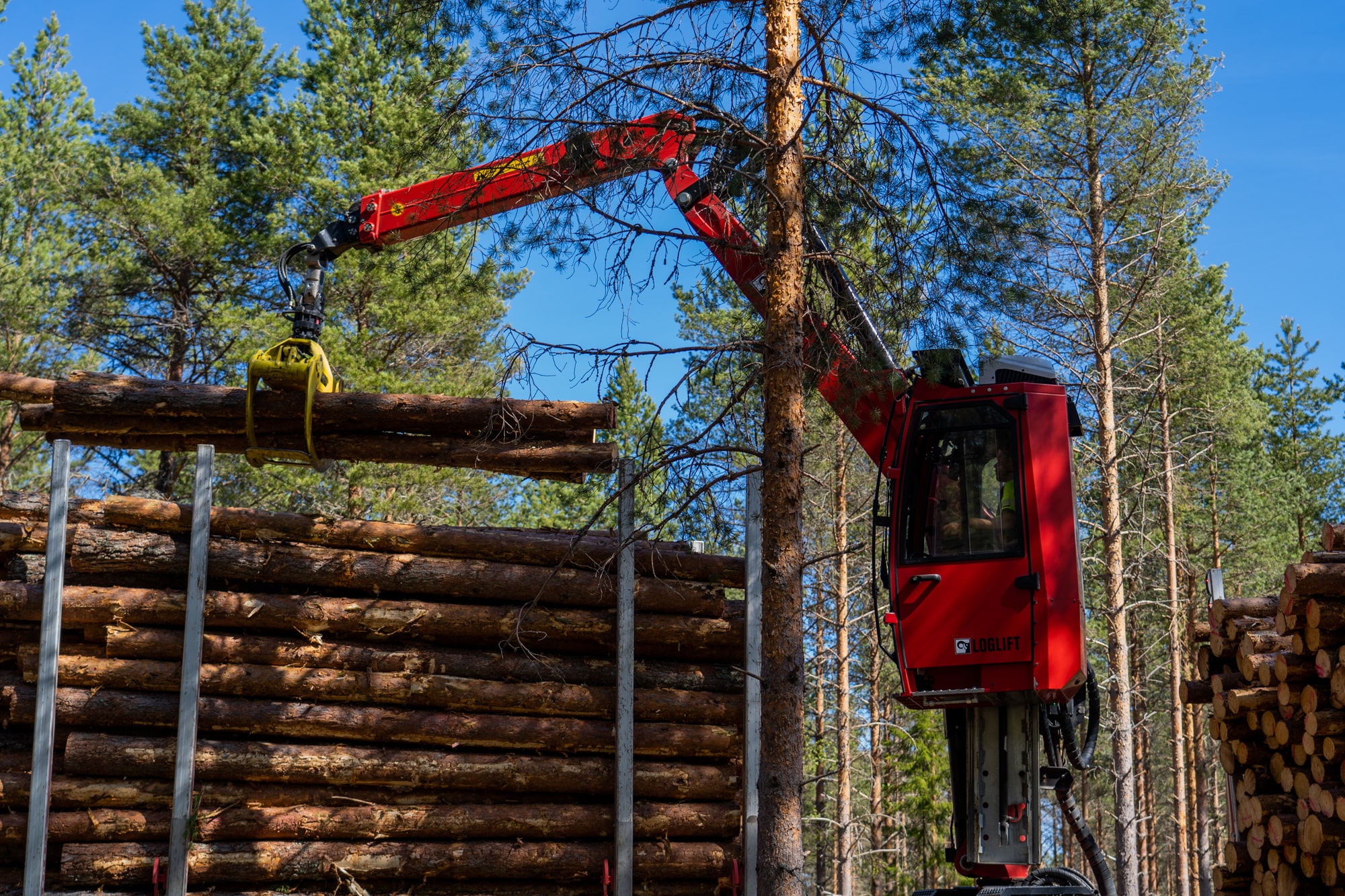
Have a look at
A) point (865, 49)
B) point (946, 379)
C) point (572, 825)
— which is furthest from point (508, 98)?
point (572, 825)

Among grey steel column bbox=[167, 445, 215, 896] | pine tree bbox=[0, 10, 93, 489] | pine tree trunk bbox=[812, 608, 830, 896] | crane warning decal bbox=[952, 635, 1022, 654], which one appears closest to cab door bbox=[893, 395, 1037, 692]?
crane warning decal bbox=[952, 635, 1022, 654]

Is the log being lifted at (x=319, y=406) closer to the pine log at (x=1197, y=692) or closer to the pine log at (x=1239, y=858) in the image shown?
the pine log at (x=1197, y=692)

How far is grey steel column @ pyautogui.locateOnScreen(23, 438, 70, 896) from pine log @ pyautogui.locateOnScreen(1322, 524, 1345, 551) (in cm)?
822

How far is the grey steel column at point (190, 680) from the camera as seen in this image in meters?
7.30

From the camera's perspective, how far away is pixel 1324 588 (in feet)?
22.0

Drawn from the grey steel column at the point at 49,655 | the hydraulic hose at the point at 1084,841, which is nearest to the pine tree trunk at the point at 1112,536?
the hydraulic hose at the point at 1084,841

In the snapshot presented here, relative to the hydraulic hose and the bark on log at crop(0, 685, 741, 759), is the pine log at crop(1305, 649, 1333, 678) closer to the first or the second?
the hydraulic hose

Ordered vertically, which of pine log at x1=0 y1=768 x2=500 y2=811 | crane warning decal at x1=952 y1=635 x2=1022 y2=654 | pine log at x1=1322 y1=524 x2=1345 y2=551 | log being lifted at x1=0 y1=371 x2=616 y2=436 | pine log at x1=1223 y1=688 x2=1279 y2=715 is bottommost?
pine log at x1=0 y1=768 x2=500 y2=811

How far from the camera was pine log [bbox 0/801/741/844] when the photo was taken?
24.2 feet

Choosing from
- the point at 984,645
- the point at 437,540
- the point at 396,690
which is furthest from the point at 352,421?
the point at 984,645

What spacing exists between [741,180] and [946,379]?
1.99m

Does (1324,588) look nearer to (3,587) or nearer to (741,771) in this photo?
(741,771)

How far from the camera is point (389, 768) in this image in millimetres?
7770

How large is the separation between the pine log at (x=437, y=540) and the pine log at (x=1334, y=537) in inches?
158
